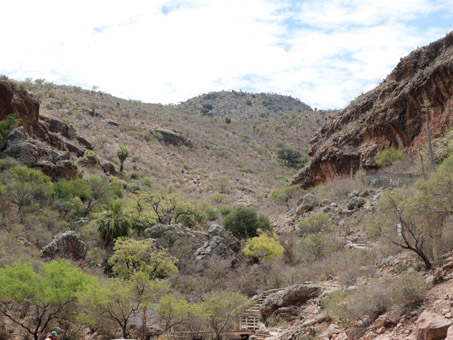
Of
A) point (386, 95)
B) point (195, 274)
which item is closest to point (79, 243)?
point (195, 274)

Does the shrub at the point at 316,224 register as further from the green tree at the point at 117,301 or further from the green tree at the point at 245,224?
the green tree at the point at 117,301

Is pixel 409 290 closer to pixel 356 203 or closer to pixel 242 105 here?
pixel 356 203

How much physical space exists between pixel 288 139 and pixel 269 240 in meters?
68.9

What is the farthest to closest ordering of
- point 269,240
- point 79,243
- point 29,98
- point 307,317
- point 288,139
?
point 288,139
point 29,98
point 269,240
point 79,243
point 307,317

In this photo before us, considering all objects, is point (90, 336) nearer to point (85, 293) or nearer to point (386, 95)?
point (85, 293)

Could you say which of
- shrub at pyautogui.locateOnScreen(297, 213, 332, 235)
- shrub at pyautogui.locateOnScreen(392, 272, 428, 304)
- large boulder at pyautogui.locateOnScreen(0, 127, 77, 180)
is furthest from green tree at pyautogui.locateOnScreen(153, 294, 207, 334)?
large boulder at pyautogui.locateOnScreen(0, 127, 77, 180)

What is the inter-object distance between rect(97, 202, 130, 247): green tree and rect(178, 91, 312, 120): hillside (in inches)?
3754

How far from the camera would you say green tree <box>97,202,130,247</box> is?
1103 inches

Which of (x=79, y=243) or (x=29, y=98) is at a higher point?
(x=29, y=98)

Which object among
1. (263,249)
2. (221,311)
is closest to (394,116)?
(263,249)

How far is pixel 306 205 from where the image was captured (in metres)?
38.2

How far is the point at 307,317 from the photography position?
50.6 feet

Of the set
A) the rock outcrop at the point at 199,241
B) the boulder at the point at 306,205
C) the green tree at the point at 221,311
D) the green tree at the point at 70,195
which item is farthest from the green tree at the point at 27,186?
the boulder at the point at 306,205

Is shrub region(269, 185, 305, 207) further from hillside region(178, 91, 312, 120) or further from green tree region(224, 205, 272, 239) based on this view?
hillside region(178, 91, 312, 120)
